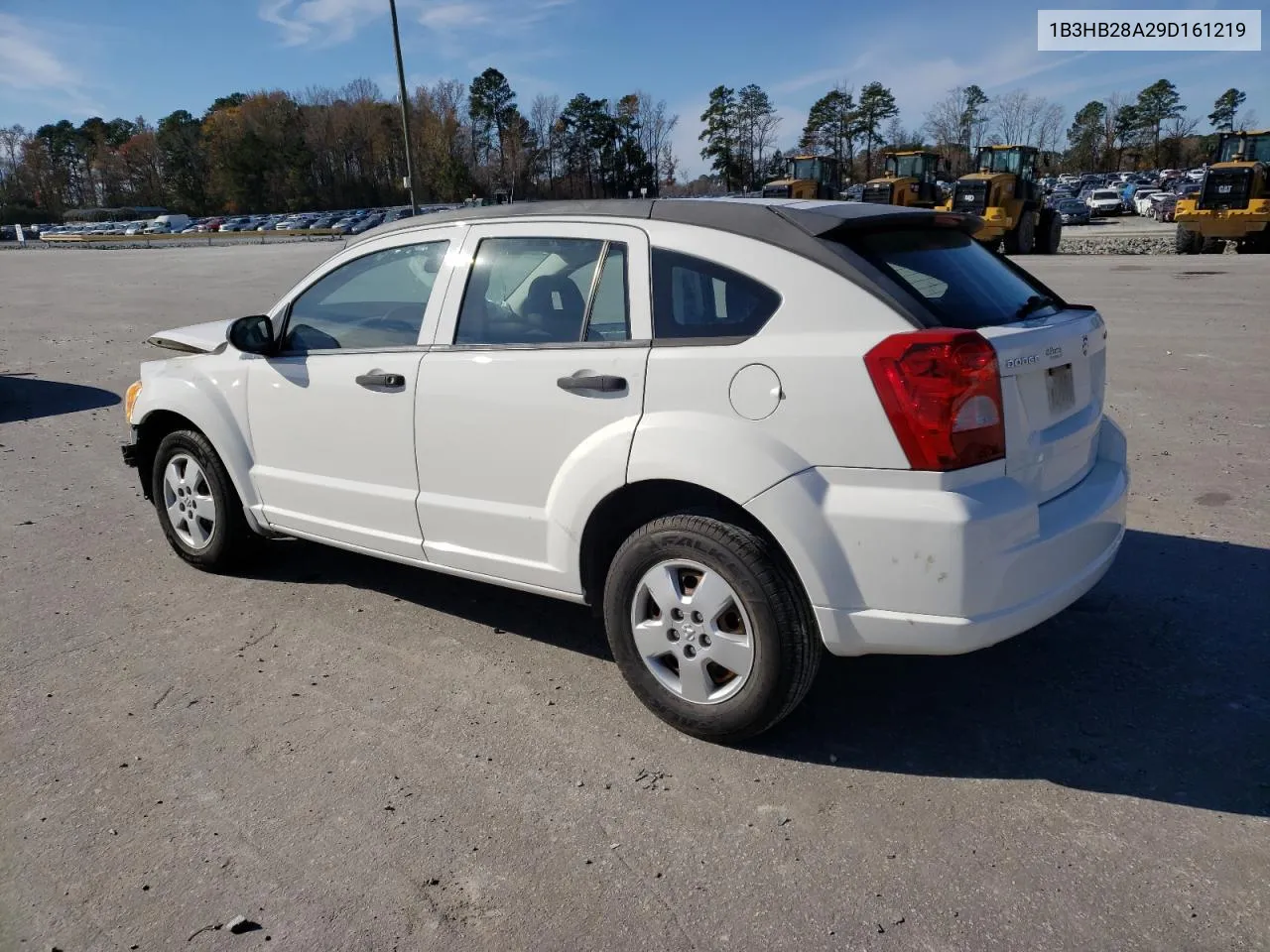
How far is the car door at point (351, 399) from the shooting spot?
4020 mm

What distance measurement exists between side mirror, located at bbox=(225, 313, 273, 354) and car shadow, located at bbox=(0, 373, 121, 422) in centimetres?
625

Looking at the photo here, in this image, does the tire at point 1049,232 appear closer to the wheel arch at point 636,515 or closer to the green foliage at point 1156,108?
the wheel arch at point 636,515

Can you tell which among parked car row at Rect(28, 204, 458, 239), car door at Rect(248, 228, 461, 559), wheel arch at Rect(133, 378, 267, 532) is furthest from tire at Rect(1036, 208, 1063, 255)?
parked car row at Rect(28, 204, 458, 239)

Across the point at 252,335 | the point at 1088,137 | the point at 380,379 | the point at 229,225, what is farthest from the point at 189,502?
the point at 1088,137

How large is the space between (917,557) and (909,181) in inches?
1287

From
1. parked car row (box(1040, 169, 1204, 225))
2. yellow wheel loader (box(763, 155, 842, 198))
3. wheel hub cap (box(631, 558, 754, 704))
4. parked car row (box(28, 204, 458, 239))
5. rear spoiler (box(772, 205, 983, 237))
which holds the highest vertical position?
parked car row (box(28, 204, 458, 239))

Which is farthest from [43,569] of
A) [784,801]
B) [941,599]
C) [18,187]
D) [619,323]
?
[18,187]

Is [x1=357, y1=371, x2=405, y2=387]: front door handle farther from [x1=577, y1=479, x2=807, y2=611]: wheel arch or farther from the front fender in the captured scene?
[x1=577, y1=479, x2=807, y2=611]: wheel arch

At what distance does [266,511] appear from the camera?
15.3ft

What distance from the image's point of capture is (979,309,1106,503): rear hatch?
9.64 feet

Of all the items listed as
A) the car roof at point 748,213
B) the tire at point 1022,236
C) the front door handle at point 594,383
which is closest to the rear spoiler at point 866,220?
the car roof at point 748,213

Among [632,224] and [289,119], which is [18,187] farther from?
[632,224]

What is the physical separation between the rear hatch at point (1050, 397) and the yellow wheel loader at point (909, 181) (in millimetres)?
30605

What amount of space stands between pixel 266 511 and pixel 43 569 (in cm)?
157
